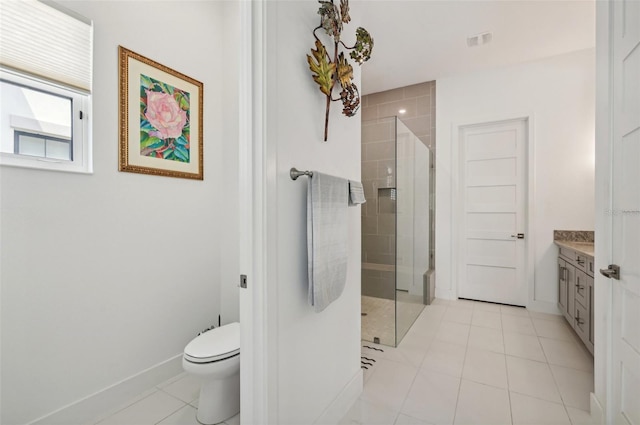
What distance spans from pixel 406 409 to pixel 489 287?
8.18 ft

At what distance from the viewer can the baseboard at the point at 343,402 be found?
1.52 metres

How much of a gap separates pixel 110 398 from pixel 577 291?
11.6 feet

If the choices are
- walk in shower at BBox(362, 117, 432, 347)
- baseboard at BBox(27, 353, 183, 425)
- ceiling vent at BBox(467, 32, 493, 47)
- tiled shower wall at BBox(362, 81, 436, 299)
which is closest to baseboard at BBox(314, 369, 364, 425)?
walk in shower at BBox(362, 117, 432, 347)

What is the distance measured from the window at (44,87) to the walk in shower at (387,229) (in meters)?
1.95

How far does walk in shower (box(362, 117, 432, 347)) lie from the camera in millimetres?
2533

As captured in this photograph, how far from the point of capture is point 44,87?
5.12 feet

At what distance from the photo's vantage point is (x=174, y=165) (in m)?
2.10

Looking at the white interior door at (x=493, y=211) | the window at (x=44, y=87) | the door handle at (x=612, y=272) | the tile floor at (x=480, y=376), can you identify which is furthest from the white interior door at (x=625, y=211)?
the window at (x=44, y=87)

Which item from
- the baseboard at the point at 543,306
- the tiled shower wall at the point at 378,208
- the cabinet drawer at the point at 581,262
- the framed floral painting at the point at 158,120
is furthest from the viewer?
the baseboard at the point at 543,306

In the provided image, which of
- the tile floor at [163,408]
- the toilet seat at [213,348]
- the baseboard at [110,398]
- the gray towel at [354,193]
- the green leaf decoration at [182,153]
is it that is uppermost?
the green leaf decoration at [182,153]

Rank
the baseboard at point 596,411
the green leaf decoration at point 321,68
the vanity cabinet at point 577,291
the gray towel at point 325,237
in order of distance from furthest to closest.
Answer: the vanity cabinet at point 577,291, the baseboard at point 596,411, the green leaf decoration at point 321,68, the gray towel at point 325,237

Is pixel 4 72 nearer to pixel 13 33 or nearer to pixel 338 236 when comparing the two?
pixel 13 33

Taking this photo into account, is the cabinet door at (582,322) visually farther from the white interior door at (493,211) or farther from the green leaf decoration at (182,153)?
the green leaf decoration at (182,153)

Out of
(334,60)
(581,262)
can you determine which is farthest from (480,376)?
(334,60)
